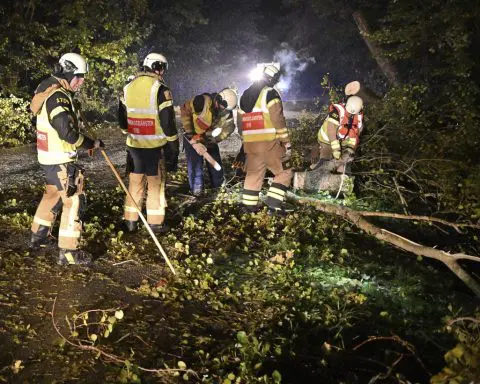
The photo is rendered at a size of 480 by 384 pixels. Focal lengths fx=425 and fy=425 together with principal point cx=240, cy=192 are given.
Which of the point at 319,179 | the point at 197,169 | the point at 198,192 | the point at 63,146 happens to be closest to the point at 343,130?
the point at 319,179

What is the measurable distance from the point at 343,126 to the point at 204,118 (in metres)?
2.10

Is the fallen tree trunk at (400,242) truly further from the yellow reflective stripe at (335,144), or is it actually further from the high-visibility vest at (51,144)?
the high-visibility vest at (51,144)

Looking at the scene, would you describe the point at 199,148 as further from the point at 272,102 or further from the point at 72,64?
the point at 72,64

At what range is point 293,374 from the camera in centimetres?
297

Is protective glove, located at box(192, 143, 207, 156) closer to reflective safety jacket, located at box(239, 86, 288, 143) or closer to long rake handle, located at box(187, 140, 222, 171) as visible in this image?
long rake handle, located at box(187, 140, 222, 171)

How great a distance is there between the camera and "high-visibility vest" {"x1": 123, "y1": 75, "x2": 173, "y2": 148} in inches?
191

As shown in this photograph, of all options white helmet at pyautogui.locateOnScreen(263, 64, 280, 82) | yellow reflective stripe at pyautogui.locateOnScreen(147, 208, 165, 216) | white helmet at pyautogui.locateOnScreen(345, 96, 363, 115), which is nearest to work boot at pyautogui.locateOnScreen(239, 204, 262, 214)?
yellow reflective stripe at pyautogui.locateOnScreen(147, 208, 165, 216)

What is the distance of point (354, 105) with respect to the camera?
20.4 feet

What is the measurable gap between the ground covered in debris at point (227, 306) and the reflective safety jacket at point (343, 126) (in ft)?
4.89

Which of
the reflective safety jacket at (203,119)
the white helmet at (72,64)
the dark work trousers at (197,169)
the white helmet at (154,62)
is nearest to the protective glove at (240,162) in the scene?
the dark work trousers at (197,169)

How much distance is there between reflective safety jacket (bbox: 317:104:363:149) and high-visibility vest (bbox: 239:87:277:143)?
135 cm

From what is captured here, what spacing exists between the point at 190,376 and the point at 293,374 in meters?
0.72

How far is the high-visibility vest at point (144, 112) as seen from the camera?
15.9 feet

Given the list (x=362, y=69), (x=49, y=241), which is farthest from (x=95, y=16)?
(x=362, y=69)
